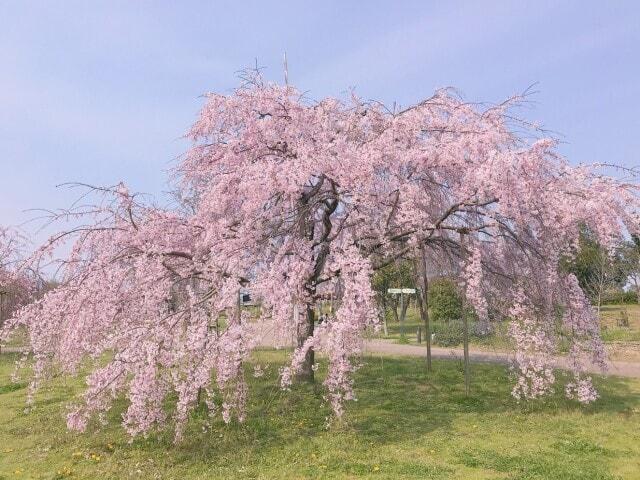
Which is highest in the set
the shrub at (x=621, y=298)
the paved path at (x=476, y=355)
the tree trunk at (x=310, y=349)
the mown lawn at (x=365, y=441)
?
the shrub at (x=621, y=298)

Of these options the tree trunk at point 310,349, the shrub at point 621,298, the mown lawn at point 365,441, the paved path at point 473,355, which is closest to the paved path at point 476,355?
the paved path at point 473,355

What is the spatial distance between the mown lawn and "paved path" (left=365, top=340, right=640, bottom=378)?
335 centimetres

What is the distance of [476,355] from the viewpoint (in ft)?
64.3

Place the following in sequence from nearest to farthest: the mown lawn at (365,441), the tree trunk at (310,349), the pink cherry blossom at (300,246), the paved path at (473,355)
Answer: the mown lawn at (365,441)
the pink cherry blossom at (300,246)
the tree trunk at (310,349)
the paved path at (473,355)

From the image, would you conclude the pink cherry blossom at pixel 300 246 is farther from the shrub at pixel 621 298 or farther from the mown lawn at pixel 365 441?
the shrub at pixel 621 298

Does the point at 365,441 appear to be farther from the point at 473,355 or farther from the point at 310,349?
the point at 473,355

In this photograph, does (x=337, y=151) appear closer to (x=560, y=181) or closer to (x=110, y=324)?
(x=560, y=181)

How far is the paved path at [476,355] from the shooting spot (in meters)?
16.1

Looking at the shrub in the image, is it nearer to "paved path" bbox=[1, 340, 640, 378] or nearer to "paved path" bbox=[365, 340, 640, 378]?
"paved path" bbox=[1, 340, 640, 378]

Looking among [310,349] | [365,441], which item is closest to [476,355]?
[310,349]

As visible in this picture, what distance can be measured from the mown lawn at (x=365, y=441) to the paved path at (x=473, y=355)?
3260 millimetres

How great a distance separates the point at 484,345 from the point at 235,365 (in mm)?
15882

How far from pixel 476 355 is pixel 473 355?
105 mm

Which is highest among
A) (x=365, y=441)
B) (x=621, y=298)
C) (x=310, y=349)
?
(x=621, y=298)
